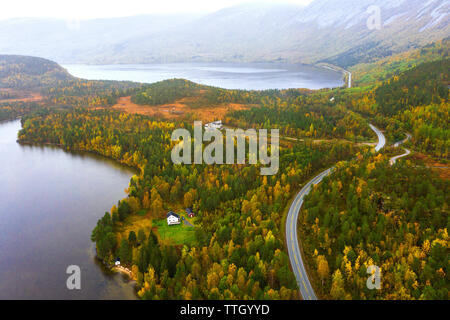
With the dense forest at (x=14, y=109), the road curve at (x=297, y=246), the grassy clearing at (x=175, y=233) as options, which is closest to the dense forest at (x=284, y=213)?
the grassy clearing at (x=175, y=233)

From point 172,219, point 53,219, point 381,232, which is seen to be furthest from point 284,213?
point 53,219

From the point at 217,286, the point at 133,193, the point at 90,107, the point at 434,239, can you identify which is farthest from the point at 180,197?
the point at 90,107

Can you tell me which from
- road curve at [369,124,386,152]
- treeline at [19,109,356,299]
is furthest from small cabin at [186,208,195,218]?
road curve at [369,124,386,152]

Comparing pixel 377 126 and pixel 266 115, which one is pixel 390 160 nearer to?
pixel 377 126

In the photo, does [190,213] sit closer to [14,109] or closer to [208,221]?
[208,221]

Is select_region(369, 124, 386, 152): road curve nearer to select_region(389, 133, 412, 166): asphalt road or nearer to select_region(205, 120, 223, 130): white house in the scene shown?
select_region(389, 133, 412, 166): asphalt road
